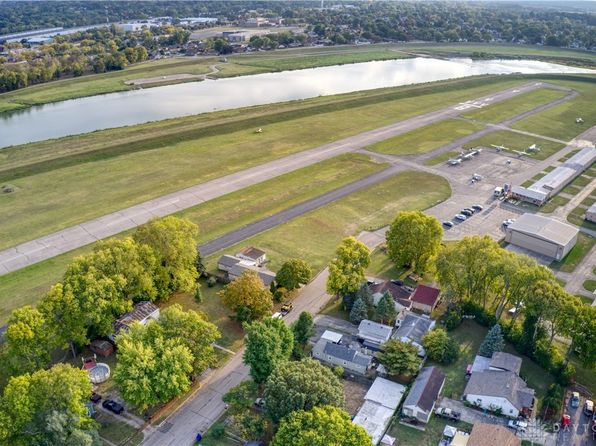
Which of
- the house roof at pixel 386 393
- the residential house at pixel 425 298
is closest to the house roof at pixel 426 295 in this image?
the residential house at pixel 425 298

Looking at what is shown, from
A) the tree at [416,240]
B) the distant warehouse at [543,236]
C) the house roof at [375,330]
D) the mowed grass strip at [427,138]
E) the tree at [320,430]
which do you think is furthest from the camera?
the mowed grass strip at [427,138]

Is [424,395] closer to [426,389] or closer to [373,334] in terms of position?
[426,389]

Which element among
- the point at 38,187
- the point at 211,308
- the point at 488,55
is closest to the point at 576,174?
the point at 211,308

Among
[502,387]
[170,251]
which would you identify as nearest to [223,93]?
[170,251]

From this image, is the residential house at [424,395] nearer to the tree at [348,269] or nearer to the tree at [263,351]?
the tree at [263,351]

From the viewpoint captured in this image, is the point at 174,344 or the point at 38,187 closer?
the point at 174,344

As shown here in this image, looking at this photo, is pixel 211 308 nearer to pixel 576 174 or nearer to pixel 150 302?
pixel 150 302
